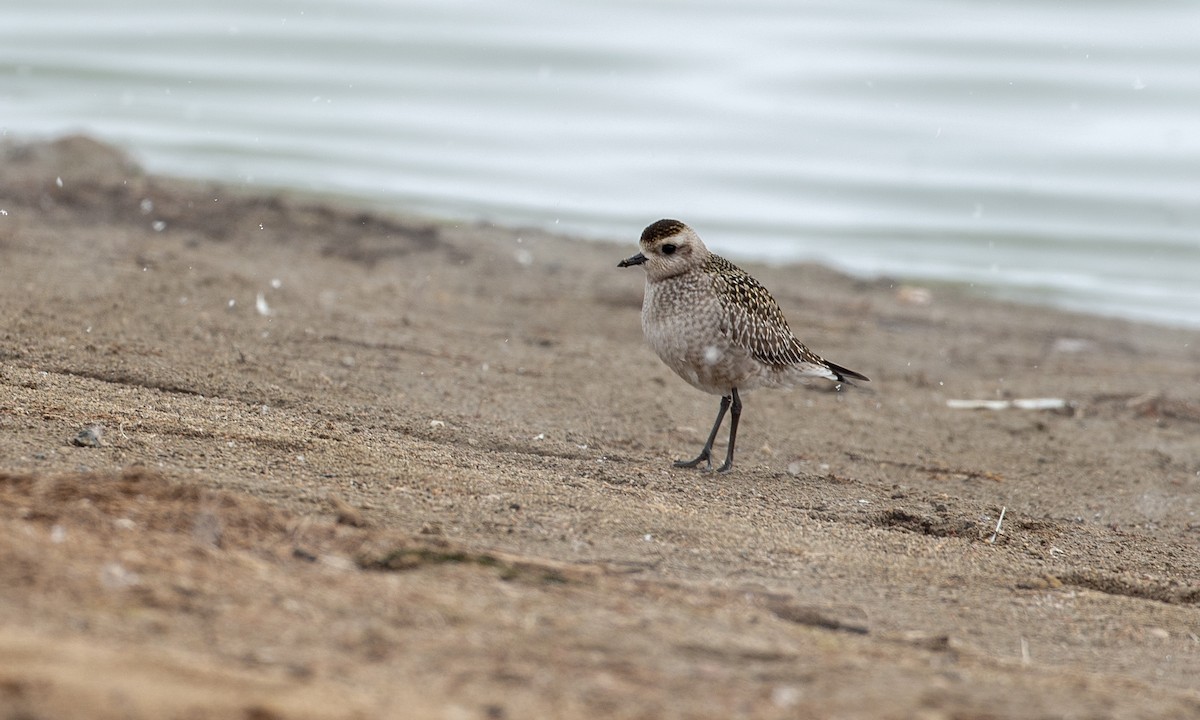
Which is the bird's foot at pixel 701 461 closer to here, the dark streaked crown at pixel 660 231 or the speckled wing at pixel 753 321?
the speckled wing at pixel 753 321

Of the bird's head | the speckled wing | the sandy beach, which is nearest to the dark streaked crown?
the bird's head

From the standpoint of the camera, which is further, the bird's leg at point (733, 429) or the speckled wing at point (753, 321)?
the speckled wing at point (753, 321)

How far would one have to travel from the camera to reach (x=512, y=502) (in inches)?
197

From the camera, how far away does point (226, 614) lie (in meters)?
3.41

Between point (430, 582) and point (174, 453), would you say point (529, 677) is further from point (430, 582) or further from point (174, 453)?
point (174, 453)

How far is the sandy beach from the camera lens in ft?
10.9

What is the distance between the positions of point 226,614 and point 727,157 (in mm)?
13825

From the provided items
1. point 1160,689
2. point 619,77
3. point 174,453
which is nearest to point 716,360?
point 174,453

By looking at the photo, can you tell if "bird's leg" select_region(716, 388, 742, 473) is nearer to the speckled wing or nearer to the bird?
the bird

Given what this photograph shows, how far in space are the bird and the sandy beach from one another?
41 cm

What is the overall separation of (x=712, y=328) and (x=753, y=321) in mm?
243

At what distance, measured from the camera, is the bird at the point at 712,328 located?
6488mm

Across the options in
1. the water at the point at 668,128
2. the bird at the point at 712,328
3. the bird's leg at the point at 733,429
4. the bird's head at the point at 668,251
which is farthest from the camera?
the water at the point at 668,128

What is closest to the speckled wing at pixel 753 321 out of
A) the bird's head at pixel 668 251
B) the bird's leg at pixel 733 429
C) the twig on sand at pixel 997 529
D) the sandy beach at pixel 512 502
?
the bird's head at pixel 668 251
